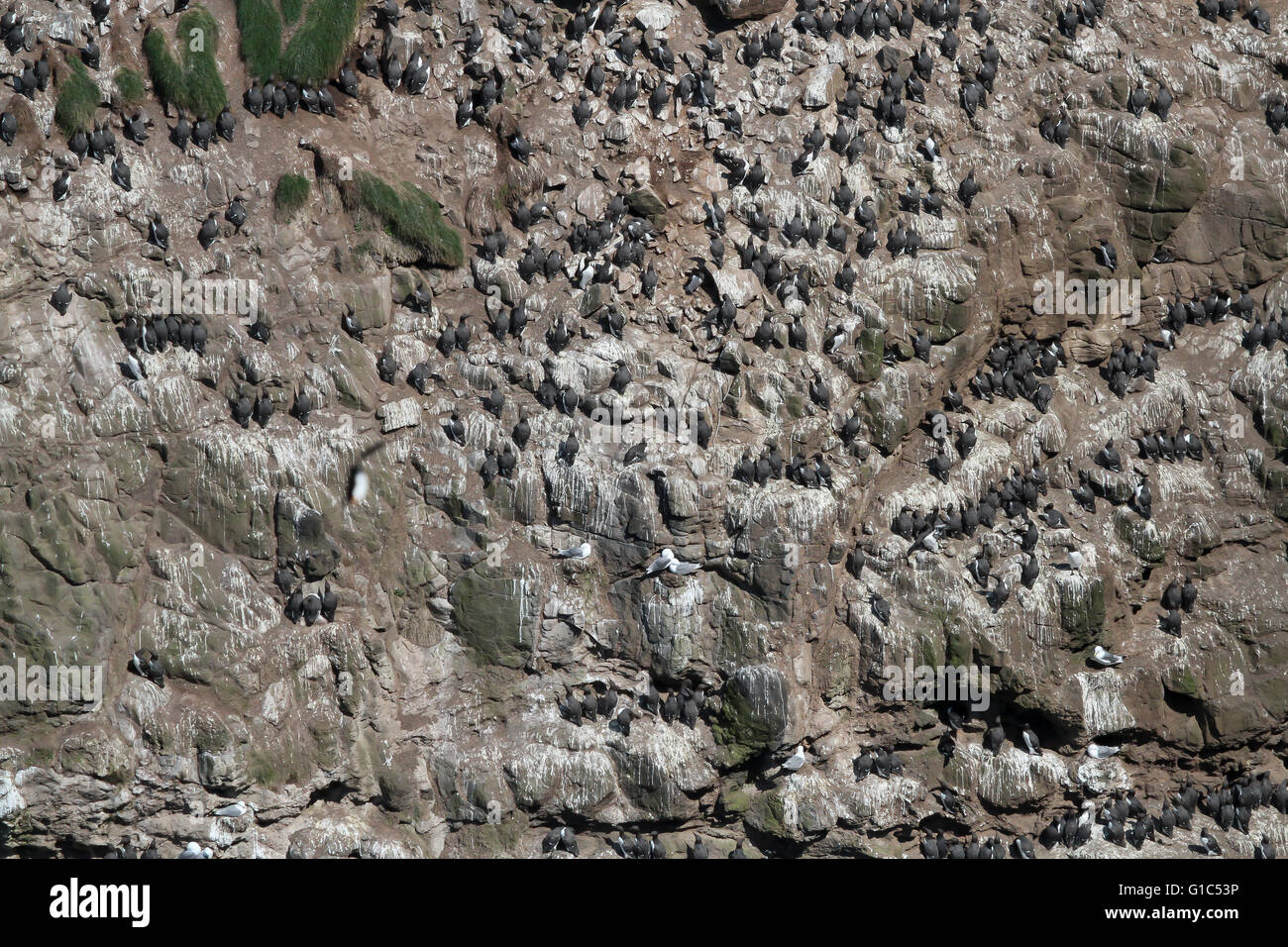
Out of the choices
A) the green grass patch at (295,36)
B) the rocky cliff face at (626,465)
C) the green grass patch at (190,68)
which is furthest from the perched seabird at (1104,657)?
the green grass patch at (190,68)

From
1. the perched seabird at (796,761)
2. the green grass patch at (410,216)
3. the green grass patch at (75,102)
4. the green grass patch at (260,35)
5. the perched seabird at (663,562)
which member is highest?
the green grass patch at (260,35)

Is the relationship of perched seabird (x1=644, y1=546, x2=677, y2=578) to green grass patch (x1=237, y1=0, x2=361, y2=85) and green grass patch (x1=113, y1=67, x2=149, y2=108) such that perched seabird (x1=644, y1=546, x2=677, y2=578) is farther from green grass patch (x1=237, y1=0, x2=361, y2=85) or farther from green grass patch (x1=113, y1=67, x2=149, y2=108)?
green grass patch (x1=113, y1=67, x2=149, y2=108)

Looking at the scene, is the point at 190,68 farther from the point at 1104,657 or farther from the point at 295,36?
the point at 1104,657

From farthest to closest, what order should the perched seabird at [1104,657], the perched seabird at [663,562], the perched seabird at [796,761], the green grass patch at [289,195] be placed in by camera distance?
1. the perched seabird at [1104,657]
2. the green grass patch at [289,195]
3. the perched seabird at [796,761]
4. the perched seabird at [663,562]

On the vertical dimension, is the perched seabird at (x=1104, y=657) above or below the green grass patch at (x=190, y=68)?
below

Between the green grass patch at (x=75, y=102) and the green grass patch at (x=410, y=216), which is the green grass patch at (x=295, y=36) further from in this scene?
the green grass patch at (x=75, y=102)

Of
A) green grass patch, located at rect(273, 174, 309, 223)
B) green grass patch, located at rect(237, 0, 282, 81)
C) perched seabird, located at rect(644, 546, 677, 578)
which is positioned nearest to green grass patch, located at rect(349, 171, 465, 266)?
green grass patch, located at rect(273, 174, 309, 223)

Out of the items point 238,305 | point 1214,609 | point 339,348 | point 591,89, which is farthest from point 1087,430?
point 238,305

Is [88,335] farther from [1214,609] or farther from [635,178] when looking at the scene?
[1214,609]
